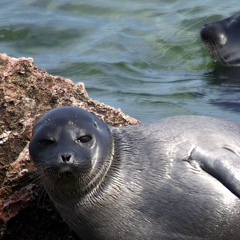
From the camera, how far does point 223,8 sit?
43.3 feet

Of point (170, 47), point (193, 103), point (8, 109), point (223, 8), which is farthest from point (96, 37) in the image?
point (8, 109)

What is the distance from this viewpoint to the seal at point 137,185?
544 cm

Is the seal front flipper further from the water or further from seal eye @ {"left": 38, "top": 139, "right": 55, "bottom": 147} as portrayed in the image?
the water

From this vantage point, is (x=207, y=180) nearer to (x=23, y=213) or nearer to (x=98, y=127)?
(x=98, y=127)

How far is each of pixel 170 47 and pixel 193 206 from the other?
22.2 feet

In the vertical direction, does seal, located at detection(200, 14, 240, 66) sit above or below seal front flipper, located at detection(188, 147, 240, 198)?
below

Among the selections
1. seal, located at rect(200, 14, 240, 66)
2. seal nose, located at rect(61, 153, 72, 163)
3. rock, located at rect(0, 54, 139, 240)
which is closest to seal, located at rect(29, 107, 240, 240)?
seal nose, located at rect(61, 153, 72, 163)

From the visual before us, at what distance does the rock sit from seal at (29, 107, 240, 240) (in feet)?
1.07

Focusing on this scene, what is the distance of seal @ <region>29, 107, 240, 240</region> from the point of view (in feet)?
17.9

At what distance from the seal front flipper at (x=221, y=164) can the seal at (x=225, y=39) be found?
5453mm

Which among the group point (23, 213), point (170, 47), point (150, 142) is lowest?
point (170, 47)

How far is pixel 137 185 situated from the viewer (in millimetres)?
5617

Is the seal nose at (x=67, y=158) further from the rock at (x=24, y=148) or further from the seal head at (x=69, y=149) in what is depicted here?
the rock at (x=24, y=148)

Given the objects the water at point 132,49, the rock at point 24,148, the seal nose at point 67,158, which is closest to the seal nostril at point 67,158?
the seal nose at point 67,158
